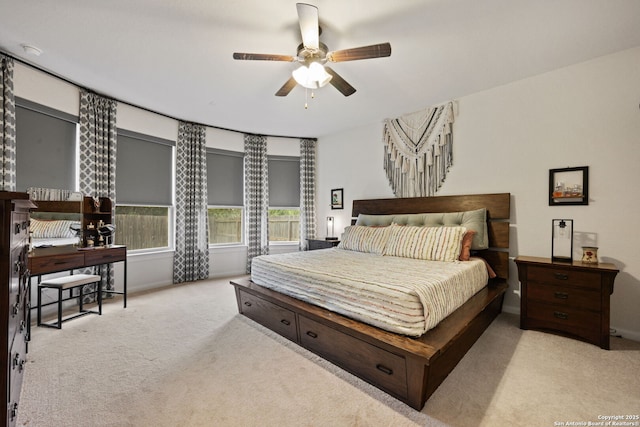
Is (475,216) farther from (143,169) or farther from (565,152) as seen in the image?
(143,169)

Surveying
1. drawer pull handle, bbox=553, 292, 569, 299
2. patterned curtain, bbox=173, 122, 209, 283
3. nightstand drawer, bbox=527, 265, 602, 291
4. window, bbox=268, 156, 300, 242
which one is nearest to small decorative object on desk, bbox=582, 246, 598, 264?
nightstand drawer, bbox=527, 265, 602, 291

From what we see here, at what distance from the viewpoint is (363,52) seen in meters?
2.26

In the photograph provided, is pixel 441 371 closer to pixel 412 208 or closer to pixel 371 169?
pixel 412 208

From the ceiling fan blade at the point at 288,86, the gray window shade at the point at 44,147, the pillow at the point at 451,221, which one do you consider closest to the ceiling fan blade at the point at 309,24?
the ceiling fan blade at the point at 288,86

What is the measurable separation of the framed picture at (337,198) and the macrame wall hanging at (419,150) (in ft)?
3.52

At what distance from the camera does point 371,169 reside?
489 cm

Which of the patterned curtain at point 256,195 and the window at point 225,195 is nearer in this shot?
the window at point 225,195

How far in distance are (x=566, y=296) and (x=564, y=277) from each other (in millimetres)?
181

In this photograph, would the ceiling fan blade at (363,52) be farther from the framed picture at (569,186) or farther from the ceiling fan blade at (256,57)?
the framed picture at (569,186)

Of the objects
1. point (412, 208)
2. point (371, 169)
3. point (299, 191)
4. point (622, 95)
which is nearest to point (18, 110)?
point (299, 191)

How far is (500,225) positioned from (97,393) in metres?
4.18

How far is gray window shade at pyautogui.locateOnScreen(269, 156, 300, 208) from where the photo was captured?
5836 mm

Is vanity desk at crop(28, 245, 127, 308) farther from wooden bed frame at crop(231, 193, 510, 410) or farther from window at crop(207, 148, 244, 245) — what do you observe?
window at crop(207, 148, 244, 245)

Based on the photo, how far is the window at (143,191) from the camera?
4.26 m
